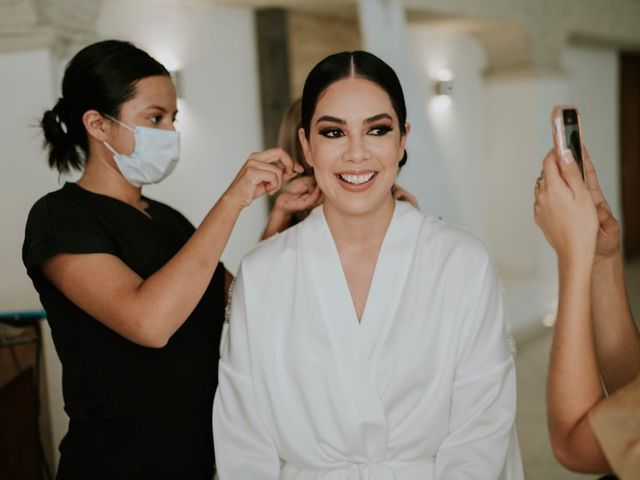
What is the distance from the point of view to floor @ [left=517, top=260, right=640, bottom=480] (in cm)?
369

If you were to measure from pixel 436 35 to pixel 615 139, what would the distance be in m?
3.51

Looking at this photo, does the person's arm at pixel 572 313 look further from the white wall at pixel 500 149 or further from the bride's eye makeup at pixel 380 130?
the white wall at pixel 500 149

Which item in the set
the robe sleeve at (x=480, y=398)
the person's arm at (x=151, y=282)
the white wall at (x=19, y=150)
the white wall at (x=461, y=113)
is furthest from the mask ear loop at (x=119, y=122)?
the white wall at (x=461, y=113)

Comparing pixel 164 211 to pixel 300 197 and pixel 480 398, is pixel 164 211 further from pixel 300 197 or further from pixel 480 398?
pixel 480 398

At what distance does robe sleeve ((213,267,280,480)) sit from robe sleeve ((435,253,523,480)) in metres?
0.43

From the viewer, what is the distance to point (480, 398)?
166 cm

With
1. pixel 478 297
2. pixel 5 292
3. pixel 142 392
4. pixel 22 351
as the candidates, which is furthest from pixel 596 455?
pixel 5 292

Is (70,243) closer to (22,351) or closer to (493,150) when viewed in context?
(22,351)

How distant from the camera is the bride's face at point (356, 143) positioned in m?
1.75

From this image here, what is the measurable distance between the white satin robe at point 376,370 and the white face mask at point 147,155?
43 cm

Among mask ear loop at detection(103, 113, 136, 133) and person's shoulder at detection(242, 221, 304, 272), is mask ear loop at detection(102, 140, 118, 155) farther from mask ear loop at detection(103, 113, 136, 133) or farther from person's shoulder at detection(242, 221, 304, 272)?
person's shoulder at detection(242, 221, 304, 272)

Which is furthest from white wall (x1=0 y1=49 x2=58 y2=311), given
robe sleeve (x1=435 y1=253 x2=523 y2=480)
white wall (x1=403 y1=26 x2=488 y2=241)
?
white wall (x1=403 y1=26 x2=488 y2=241)

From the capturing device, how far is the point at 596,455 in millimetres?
1262

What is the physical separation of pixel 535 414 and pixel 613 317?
10.1 feet
